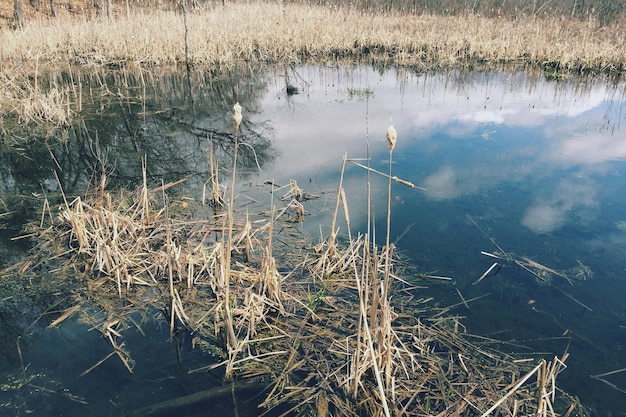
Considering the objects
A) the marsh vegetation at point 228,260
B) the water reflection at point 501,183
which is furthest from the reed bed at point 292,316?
the water reflection at point 501,183

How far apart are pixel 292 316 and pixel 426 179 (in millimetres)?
3012

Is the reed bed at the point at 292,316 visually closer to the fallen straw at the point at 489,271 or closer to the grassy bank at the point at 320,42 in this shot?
the fallen straw at the point at 489,271

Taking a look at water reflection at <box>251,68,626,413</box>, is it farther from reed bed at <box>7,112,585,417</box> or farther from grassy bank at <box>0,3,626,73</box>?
grassy bank at <box>0,3,626,73</box>

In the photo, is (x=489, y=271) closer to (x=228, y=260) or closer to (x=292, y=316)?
(x=292, y=316)

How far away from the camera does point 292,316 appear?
3139 mm

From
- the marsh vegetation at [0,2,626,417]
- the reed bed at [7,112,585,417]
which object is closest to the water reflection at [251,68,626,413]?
the marsh vegetation at [0,2,626,417]

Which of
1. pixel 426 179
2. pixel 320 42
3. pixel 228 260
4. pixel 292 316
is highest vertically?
pixel 320 42

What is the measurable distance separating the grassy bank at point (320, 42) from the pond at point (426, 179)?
1030mm

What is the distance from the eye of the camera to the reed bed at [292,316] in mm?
2408

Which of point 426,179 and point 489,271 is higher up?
point 426,179

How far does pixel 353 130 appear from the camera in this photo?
22.8 ft

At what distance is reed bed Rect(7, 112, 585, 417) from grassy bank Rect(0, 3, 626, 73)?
8122mm

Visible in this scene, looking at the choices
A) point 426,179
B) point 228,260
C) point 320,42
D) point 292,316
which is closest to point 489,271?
point 292,316

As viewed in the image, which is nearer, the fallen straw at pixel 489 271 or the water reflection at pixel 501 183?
the water reflection at pixel 501 183
